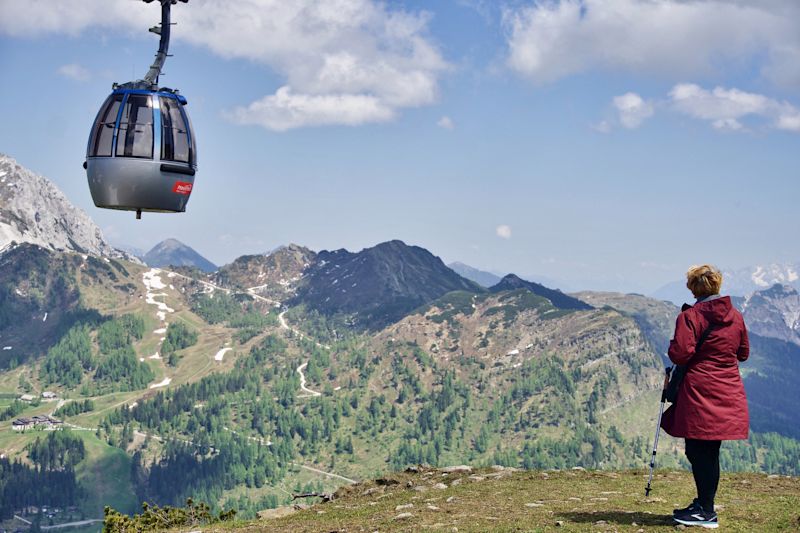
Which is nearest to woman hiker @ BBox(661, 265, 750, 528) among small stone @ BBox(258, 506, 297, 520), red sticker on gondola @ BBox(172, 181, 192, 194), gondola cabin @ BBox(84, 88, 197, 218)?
small stone @ BBox(258, 506, 297, 520)

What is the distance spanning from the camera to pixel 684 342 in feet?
63.7

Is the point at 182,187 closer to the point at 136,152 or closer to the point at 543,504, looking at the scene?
the point at 136,152

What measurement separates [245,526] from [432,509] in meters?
6.71

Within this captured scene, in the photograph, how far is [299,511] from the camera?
3194cm

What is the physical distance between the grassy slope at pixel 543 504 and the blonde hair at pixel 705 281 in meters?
6.56

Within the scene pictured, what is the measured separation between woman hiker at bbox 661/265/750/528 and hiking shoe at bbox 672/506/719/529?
1337mm

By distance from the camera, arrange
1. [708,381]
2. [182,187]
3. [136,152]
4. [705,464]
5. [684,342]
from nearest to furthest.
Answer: [684,342] < [708,381] < [705,464] < [136,152] < [182,187]

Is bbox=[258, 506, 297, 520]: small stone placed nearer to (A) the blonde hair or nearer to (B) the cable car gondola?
(B) the cable car gondola

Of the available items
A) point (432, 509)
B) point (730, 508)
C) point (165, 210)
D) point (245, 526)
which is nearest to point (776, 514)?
point (730, 508)

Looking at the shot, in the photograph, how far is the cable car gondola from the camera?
3073 centimetres

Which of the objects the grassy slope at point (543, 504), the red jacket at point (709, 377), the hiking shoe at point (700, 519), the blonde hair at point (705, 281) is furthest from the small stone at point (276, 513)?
the blonde hair at point (705, 281)

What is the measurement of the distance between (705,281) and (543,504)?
10.9 meters

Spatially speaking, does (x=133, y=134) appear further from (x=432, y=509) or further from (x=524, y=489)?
(x=524, y=489)

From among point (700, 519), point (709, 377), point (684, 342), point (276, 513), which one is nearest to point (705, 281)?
point (684, 342)
